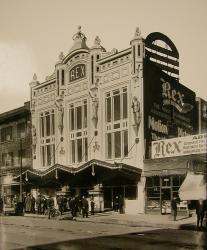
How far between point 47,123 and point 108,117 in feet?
25.3

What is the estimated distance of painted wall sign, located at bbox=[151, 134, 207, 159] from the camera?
24.5 metres

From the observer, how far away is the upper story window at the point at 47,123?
3623 centimetres

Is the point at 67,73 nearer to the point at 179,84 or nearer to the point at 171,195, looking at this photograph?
the point at 179,84

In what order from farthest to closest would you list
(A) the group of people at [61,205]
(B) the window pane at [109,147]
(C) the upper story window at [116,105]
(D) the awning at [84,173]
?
(B) the window pane at [109,147] < (C) the upper story window at [116,105] < (D) the awning at [84,173] < (A) the group of people at [61,205]

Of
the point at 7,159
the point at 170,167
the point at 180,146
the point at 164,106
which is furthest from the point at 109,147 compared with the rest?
the point at 7,159

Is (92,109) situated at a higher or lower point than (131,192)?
higher

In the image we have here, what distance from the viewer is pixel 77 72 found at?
34.3m

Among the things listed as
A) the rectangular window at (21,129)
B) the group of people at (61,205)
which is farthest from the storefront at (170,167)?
the rectangular window at (21,129)

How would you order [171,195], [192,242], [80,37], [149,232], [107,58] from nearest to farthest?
[192,242] → [149,232] → [171,195] → [107,58] → [80,37]

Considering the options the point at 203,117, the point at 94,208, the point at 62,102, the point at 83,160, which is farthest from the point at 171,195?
the point at 62,102

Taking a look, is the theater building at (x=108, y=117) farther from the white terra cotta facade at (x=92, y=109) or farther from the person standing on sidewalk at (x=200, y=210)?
the person standing on sidewalk at (x=200, y=210)

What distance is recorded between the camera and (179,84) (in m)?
32.0

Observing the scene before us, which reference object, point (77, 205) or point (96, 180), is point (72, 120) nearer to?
point (96, 180)

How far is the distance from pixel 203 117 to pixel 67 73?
11.6 metres
